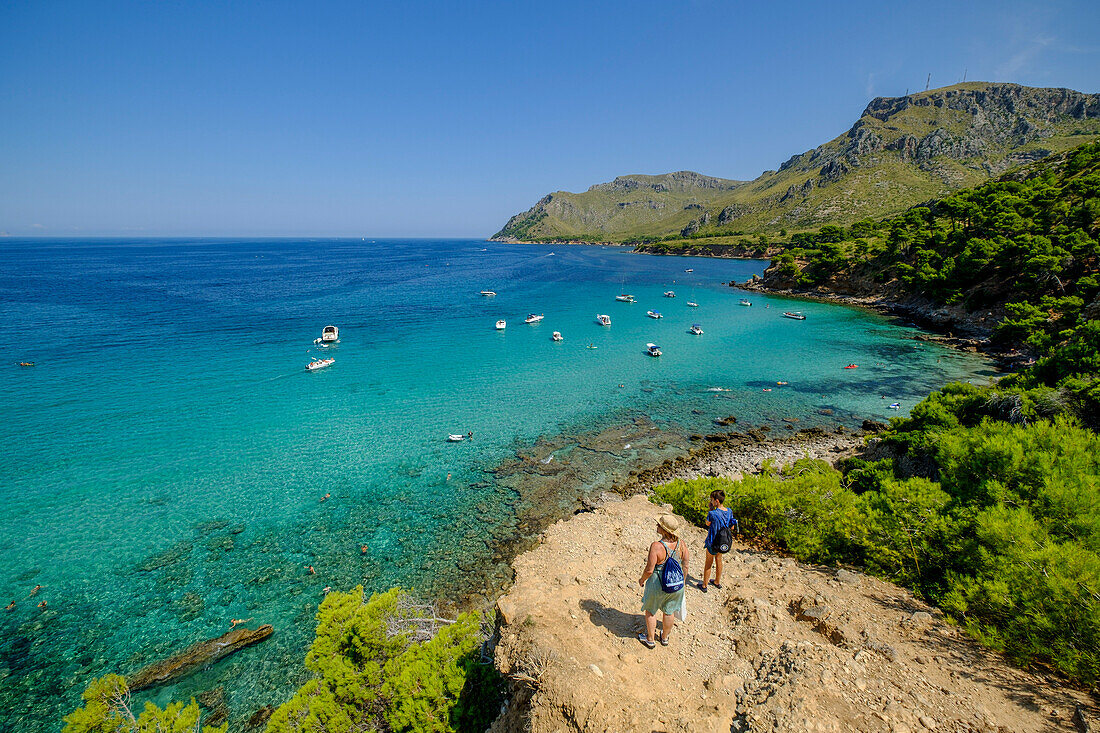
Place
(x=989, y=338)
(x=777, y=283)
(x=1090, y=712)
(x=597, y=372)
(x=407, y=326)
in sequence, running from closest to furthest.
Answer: (x=1090, y=712) < (x=597, y=372) < (x=989, y=338) < (x=407, y=326) < (x=777, y=283)

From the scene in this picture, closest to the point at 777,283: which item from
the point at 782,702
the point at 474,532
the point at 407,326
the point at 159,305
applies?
the point at 407,326

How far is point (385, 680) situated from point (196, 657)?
9390mm

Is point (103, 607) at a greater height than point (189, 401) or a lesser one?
lesser

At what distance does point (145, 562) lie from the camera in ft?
55.9

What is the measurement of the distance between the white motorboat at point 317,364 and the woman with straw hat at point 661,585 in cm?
4079

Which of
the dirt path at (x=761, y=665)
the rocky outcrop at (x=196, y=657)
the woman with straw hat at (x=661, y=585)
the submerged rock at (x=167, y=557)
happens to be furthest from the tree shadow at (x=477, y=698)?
the submerged rock at (x=167, y=557)

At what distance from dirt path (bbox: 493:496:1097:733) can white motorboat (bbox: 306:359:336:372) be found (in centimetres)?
3749

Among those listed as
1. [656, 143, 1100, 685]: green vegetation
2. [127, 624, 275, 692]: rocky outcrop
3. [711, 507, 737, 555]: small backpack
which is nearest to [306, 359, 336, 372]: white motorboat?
[127, 624, 275, 692]: rocky outcrop

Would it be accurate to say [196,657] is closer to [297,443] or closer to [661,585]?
[297,443]

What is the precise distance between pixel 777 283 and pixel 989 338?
159 ft

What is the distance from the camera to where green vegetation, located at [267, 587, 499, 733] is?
8109 millimetres

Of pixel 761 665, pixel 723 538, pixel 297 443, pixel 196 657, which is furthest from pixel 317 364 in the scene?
pixel 761 665

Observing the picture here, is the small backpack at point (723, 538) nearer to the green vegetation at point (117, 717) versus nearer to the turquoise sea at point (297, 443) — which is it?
the turquoise sea at point (297, 443)

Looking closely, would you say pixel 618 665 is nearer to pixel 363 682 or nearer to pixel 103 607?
pixel 363 682
